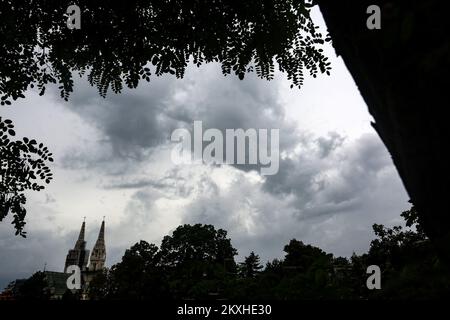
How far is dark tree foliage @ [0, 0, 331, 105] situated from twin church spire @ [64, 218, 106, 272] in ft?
337

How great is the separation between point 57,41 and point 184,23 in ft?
5.22

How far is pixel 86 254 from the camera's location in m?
106

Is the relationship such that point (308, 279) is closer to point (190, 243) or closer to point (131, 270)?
point (131, 270)

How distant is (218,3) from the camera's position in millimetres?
3764

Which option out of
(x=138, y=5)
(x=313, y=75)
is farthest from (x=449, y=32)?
(x=138, y=5)

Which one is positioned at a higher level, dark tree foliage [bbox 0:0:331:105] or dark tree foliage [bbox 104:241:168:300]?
dark tree foliage [bbox 0:0:331:105]

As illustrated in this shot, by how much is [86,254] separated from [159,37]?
117 metres

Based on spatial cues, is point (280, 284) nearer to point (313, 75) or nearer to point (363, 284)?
point (363, 284)

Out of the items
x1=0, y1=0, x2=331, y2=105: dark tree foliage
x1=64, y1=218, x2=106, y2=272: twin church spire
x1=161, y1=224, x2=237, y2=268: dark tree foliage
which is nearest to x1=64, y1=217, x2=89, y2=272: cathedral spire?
x1=64, y1=218, x2=106, y2=272: twin church spire

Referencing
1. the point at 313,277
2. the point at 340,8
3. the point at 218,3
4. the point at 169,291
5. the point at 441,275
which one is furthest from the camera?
the point at 218,3

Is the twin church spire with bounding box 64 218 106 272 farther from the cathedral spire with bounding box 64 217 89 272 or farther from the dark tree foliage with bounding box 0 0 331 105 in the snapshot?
the dark tree foliage with bounding box 0 0 331 105

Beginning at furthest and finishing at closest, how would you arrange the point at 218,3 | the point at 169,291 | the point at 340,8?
1. the point at 218,3
2. the point at 169,291
3. the point at 340,8

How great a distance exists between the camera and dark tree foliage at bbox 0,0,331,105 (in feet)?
12.0

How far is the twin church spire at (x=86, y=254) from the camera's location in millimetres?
96000
